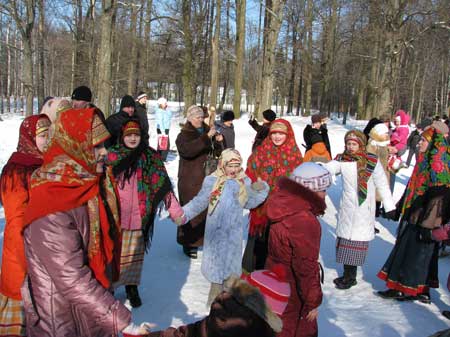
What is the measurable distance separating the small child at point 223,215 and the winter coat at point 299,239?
1.13 metres

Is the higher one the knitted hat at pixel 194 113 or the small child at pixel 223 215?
the knitted hat at pixel 194 113

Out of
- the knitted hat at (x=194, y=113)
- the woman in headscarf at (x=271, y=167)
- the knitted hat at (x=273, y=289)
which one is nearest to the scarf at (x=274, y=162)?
the woman in headscarf at (x=271, y=167)

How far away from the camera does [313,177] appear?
2768mm

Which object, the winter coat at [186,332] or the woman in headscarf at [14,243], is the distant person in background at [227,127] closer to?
the woman in headscarf at [14,243]

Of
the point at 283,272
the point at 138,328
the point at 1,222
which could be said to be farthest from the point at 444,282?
the point at 1,222

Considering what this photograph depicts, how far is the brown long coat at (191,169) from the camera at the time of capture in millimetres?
5352

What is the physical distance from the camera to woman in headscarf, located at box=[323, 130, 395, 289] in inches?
183

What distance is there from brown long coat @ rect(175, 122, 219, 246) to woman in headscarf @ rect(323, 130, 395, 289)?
5.47 feet

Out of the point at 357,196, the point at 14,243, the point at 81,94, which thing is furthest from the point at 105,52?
the point at 14,243

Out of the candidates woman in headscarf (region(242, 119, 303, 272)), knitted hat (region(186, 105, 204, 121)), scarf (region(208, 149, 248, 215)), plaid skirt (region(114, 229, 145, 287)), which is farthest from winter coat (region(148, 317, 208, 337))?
knitted hat (region(186, 105, 204, 121))

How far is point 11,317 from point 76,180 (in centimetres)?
118

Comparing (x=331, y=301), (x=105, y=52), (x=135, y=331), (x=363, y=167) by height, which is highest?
(x=105, y=52)

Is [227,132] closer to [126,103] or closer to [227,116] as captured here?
[227,116]

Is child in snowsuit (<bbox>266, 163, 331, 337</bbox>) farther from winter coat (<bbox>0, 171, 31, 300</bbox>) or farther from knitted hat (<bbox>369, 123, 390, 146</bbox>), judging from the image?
knitted hat (<bbox>369, 123, 390, 146</bbox>)
